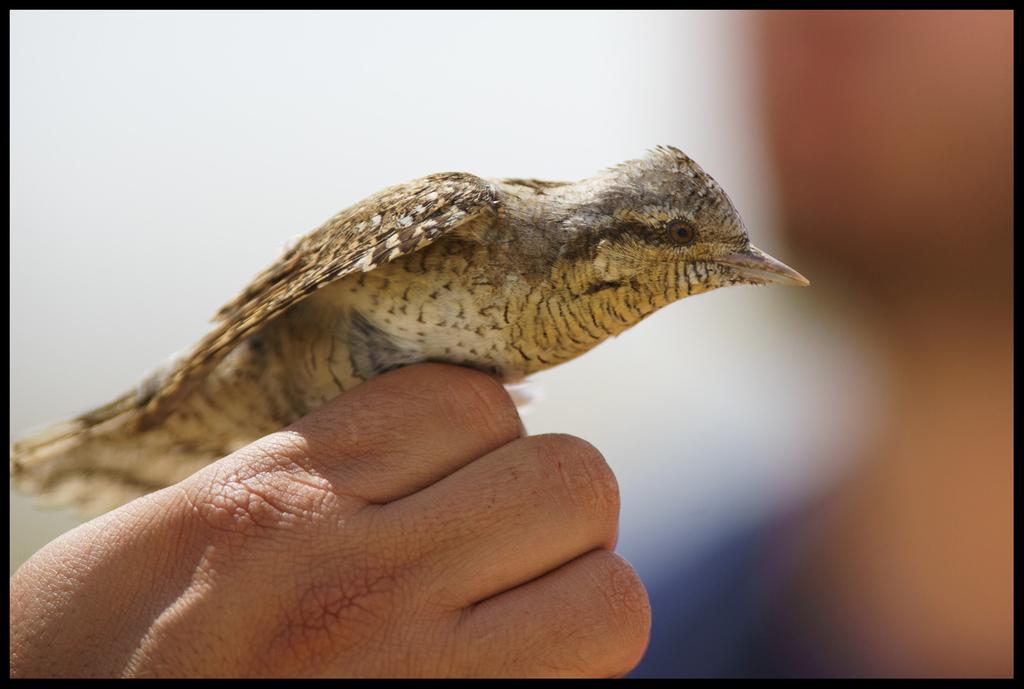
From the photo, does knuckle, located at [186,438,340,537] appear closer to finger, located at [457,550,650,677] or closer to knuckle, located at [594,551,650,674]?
finger, located at [457,550,650,677]

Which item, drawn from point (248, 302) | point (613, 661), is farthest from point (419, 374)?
point (613, 661)

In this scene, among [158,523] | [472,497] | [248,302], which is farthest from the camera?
[248,302]

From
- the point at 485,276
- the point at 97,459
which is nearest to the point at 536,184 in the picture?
the point at 485,276

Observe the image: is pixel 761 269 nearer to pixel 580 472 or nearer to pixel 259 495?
pixel 580 472

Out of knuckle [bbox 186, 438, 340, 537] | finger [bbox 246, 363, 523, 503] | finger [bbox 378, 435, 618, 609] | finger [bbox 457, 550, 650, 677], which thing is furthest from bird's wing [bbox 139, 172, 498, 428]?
finger [bbox 457, 550, 650, 677]

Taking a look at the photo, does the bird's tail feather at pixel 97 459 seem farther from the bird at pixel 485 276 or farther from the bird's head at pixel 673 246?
the bird's head at pixel 673 246
